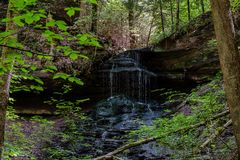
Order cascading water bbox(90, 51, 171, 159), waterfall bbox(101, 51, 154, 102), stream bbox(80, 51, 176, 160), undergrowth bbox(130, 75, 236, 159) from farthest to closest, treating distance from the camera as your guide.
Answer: waterfall bbox(101, 51, 154, 102)
cascading water bbox(90, 51, 171, 159)
stream bbox(80, 51, 176, 160)
undergrowth bbox(130, 75, 236, 159)

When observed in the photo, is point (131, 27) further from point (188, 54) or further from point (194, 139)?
point (194, 139)

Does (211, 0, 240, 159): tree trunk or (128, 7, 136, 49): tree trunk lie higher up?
(128, 7, 136, 49): tree trunk

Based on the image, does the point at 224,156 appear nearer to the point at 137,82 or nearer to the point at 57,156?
the point at 57,156

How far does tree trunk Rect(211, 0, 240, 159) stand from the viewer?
310cm

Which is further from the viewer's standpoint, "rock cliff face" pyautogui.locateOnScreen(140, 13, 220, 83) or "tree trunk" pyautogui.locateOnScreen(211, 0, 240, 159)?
"rock cliff face" pyautogui.locateOnScreen(140, 13, 220, 83)

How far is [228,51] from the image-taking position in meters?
3.11

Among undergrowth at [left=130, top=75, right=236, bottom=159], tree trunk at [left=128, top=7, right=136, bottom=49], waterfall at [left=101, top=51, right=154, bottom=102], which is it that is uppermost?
tree trunk at [left=128, top=7, right=136, bottom=49]

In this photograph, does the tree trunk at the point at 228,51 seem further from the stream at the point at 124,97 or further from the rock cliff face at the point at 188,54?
the rock cliff face at the point at 188,54

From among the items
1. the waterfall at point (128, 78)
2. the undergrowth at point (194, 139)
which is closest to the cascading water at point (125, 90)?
the waterfall at point (128, 78)

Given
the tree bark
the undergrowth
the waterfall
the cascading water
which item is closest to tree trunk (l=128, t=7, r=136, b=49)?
the tree bark

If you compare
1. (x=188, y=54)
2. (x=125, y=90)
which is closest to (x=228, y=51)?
(x=188, y=54)

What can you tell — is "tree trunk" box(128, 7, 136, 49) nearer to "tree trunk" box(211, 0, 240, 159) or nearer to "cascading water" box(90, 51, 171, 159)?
"cascading water" box(90, 51, 171, 159)

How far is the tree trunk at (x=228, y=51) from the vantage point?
3.10 meters

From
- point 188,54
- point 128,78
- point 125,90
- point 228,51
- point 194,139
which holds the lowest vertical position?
point 194,139
